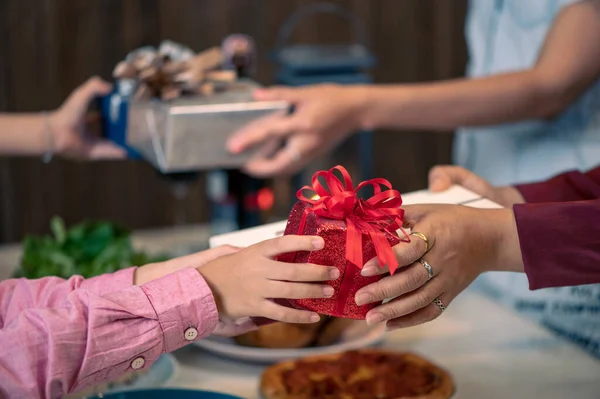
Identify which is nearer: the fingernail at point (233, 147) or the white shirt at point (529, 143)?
the fingernail at point (233, 147)

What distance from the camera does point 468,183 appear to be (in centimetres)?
115

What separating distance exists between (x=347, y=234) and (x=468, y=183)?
0.42 metres

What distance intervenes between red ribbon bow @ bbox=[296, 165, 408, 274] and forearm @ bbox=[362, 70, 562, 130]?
787 mm

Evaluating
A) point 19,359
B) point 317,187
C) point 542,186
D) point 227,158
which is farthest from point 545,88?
point 19,359

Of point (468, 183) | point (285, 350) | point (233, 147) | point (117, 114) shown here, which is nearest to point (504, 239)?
point (468, 183)

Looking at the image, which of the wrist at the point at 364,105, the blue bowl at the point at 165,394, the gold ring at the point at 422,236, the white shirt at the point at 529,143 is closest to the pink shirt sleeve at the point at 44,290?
the blue bowl at the point at 165,394

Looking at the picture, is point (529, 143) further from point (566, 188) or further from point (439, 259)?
point (439, 259)

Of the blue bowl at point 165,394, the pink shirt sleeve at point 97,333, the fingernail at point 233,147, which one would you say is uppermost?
the fingernail at point 233,147

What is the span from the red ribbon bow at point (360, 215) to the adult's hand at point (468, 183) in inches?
10.8

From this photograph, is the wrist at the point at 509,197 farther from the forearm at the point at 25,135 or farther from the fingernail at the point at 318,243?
the forearm at the point at 25,135

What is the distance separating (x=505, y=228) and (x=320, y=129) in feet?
2.13

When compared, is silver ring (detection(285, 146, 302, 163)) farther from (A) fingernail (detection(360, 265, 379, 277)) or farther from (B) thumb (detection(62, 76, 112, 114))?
(A) fingernail (detection(360, 265, 379, 277))

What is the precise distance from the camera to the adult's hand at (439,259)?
0.82 meters

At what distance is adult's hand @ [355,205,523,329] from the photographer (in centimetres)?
82
